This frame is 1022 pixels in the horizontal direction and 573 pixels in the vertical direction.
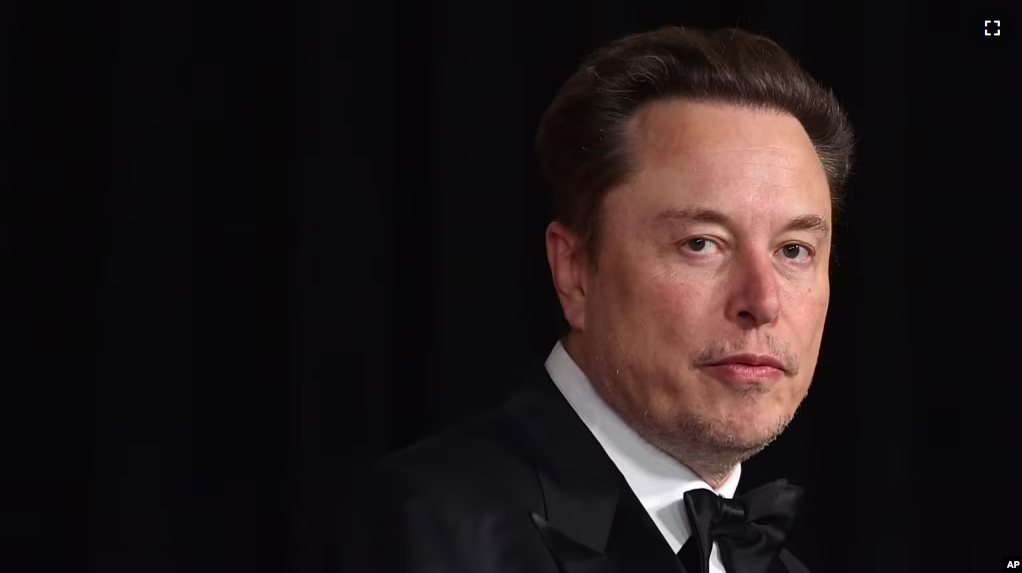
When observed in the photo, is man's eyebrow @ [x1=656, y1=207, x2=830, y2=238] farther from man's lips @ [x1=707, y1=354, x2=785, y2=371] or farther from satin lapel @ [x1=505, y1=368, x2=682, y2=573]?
satin lapel @ [x1=505, y1=368, x2=682, y2=573]

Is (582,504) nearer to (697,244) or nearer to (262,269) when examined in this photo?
(697,244)

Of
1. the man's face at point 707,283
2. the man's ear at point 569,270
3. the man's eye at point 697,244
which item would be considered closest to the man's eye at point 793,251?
the man's face at point 707,283

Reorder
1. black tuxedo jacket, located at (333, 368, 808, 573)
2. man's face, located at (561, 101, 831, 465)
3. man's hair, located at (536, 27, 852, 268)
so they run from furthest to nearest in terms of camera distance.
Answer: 1. man's hair, located at (536, 27, 852, 268)
2. man's face, located at (561, 101, 831, 465)
3. black tuxedo jacket, located at (333, 368, 808, 573)

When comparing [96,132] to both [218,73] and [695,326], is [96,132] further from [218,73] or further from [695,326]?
Answer: [695,326]

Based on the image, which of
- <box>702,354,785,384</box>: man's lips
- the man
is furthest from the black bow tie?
<box>702,354,785,384</box>: man's lips

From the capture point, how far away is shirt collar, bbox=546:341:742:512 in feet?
6.08

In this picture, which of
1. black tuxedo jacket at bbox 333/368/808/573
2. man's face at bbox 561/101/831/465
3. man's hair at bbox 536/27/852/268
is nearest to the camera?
black tuxedo jacket at bbox 333/368/808/573

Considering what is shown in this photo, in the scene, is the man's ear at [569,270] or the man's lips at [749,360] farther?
the man's ear at [569,270]

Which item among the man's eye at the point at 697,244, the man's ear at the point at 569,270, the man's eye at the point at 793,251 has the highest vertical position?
the man's eye at the point at 697,244

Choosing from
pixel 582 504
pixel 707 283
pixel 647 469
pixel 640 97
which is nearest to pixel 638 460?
pixel 647 469

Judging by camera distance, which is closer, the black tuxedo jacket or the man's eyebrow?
the black tuxedo jacket

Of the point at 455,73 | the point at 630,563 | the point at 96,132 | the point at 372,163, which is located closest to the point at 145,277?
the point at 96,132

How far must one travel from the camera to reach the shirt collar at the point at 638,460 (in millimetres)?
1854

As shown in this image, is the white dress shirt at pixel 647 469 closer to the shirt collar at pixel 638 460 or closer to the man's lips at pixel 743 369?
the shirt collar at pixel 638 460
